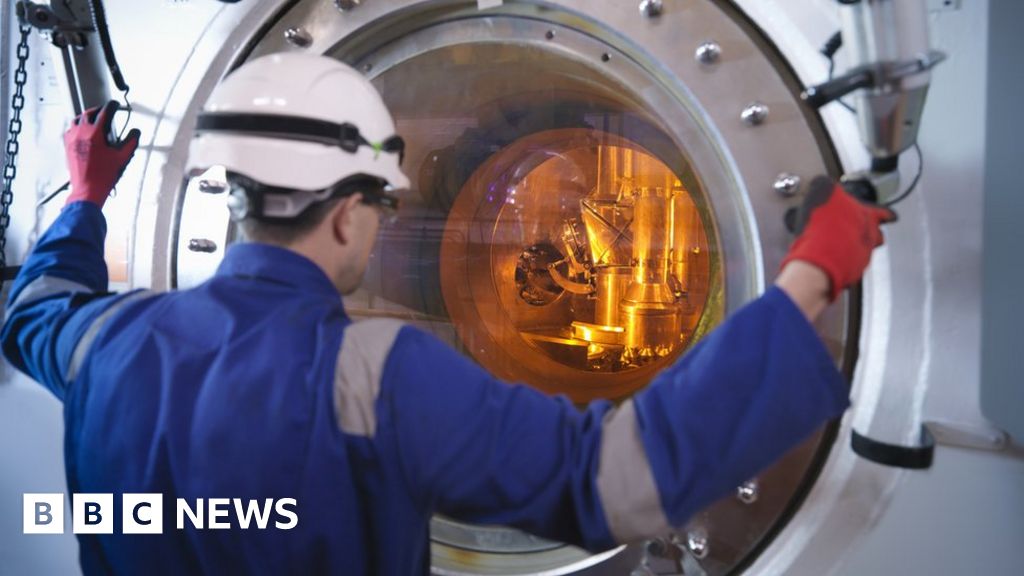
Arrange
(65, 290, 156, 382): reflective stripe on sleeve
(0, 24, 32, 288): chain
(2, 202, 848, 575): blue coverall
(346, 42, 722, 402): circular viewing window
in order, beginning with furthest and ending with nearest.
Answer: (0, 24, 32, 288): chain < (346, 42, 722, 402): circular viewing window < (65, 290, 156, 382): reflective stripe on sleeve < (2, 202, 848, 575): blue coverall

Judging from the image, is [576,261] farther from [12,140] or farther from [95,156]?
[12,140]

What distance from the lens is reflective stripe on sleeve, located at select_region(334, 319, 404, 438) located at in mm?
692

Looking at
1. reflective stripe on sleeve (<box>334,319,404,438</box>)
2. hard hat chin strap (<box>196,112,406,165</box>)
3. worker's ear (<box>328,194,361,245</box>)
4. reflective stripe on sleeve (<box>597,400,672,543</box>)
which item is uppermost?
hard hat chin strap (<box>196,112,406,165</box>)

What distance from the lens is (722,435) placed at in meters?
Answer: 0.61

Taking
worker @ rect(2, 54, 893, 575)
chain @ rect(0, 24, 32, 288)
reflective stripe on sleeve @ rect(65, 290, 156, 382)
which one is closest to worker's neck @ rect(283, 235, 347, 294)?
worker @ rect(2, 54, 893, 575)

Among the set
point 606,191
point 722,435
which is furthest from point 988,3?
point 606,191

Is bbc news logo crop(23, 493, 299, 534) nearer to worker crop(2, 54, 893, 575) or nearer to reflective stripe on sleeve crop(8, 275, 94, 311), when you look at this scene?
worker crop(2, 54, 893, 575)

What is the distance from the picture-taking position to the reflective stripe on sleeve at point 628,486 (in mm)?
626

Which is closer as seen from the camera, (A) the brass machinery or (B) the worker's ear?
(B) the worker's ear

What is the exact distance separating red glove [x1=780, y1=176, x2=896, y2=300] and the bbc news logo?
1.73 feet

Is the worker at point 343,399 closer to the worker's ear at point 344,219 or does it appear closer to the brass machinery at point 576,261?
the worker's ear at point 344,219

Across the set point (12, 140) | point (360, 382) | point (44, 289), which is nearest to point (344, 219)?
point (360, 382)

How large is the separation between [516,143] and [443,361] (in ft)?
2.32

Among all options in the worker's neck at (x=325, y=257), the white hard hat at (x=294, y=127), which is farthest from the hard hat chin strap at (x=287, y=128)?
the worker's neck at (x=325, y=257)
